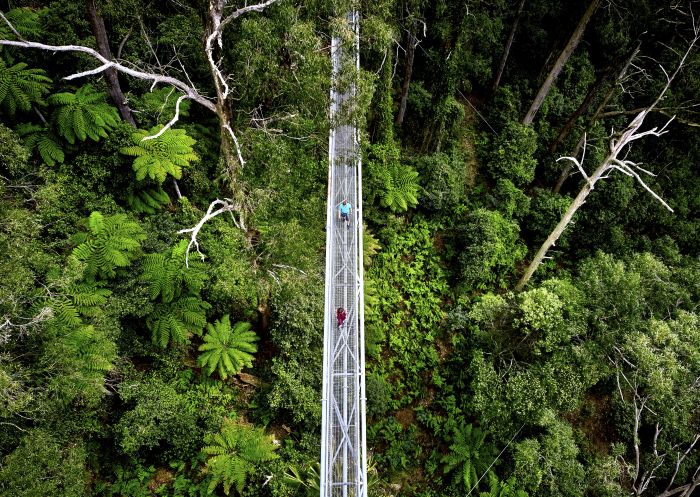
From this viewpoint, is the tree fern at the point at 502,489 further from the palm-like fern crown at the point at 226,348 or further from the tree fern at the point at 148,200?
the tree fern at the point at 148,200

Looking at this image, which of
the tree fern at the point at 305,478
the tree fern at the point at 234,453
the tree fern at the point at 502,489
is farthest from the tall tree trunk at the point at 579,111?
the tree fern at the point at 234,453

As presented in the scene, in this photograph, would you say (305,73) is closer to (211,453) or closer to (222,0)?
(222,0)

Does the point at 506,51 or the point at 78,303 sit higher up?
the point at 506,51

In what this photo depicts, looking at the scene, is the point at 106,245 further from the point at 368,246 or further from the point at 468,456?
the point at 468,456

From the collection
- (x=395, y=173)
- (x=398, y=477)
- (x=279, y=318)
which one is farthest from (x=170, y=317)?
(x=395, y=173)

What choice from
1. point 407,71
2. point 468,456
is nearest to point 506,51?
point 407,71

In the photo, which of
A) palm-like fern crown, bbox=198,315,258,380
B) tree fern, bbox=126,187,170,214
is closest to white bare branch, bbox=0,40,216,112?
tree fern, bbox=126,187,170,214

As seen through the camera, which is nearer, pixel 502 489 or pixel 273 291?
pixel 273 291
